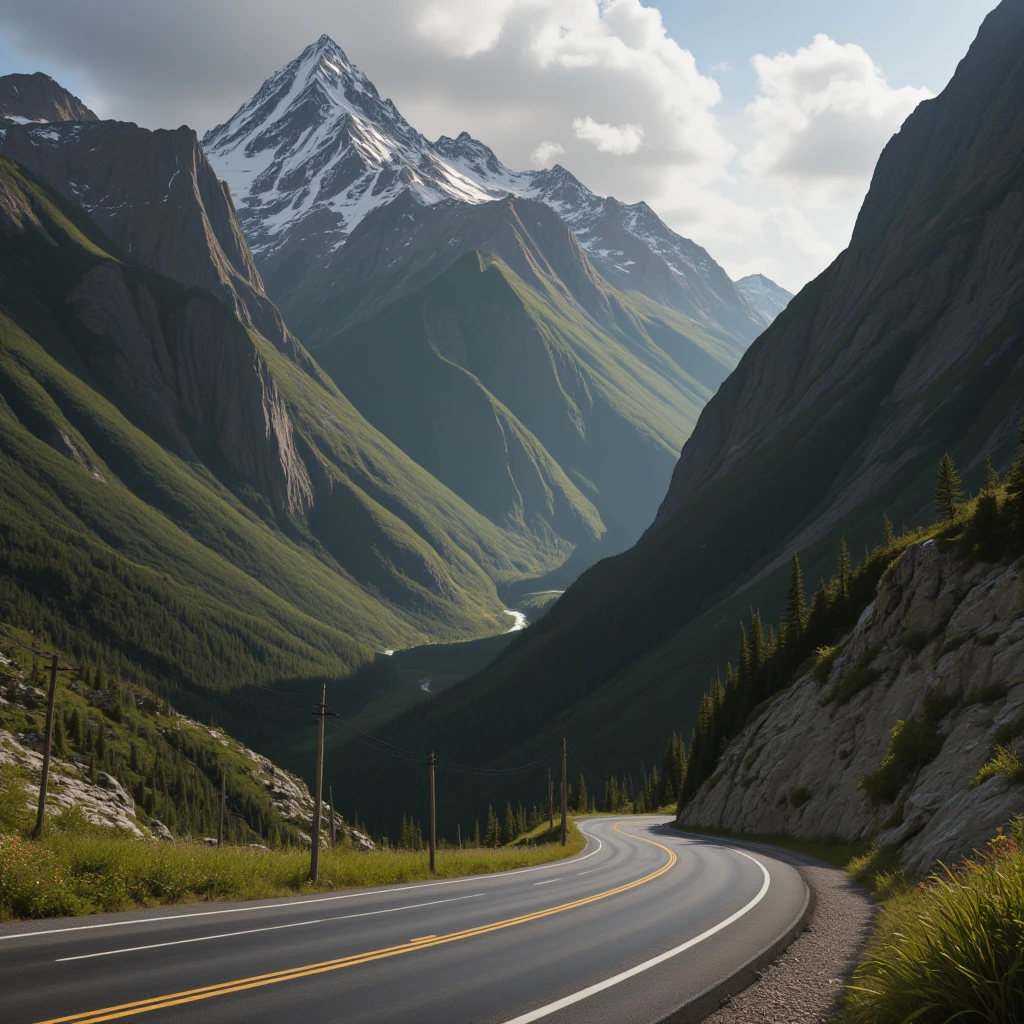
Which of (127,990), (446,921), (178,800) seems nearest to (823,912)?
(446,921)

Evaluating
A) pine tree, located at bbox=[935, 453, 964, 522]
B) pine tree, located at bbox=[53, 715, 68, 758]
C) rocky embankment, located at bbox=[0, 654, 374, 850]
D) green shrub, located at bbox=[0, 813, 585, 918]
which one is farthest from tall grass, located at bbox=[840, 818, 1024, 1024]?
pine tree, located at bbox=[53, 715, 68, 758]

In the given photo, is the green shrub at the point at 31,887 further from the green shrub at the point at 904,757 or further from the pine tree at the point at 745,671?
the pine tree at the point at 745,671

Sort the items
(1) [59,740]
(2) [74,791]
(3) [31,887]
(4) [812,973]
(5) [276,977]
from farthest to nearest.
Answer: (1) [59,740]
(2) [74,791]
(3) [31,887]
(4) [812,973]
(5) [276,977]

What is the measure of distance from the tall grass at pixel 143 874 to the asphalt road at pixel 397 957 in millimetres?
1112

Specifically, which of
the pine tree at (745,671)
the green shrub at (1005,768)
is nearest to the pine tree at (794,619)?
the pine tree at (745,671)

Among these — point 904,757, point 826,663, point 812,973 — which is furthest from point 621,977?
point 826,663

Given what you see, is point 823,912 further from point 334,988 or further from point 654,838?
point 654,838

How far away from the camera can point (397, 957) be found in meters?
15.9

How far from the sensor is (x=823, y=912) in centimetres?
2128

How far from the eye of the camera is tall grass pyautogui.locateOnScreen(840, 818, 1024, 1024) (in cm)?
874

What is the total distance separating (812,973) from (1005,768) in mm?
10207

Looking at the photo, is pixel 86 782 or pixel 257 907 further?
pixel 86 782

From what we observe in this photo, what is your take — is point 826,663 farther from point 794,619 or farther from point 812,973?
point 812,973

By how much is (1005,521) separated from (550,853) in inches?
1134
